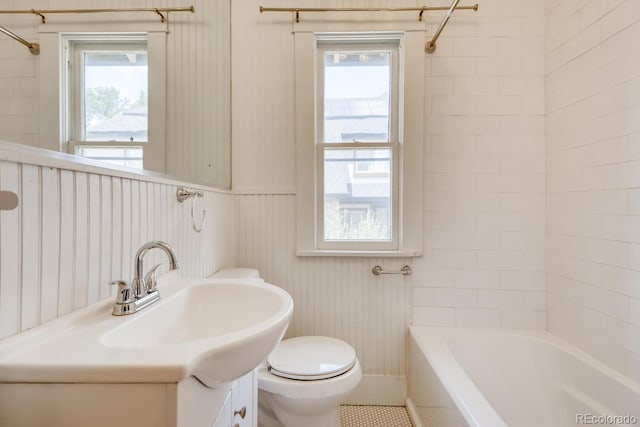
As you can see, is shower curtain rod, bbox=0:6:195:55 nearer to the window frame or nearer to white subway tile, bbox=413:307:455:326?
the window frame

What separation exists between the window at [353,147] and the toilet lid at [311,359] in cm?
50

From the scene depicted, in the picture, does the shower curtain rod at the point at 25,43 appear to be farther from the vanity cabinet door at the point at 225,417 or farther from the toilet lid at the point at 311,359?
the toilet lid at the point at 311,359

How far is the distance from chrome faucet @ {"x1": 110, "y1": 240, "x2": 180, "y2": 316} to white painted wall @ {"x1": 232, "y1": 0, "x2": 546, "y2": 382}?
3.21ft

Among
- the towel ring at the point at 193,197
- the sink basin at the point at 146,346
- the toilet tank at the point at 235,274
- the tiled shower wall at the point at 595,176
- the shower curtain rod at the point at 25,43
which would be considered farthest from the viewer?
the toilet tank at the point at 235,274

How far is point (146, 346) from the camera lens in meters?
0.58

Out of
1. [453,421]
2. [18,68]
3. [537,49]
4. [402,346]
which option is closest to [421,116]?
[537,49]

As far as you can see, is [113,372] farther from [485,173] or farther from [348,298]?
[485,173]

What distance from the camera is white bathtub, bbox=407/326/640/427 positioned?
3.89ft

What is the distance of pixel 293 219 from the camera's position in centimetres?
174

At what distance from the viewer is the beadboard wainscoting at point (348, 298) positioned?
1.71 m

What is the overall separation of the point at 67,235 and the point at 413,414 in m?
1.78

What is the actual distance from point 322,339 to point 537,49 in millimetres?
2088

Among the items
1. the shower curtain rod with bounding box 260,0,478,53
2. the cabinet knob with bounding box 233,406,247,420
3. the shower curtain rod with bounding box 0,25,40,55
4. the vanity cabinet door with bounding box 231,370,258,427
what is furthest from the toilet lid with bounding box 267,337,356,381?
the shower curtain rod with bounding box 260,0,478,53

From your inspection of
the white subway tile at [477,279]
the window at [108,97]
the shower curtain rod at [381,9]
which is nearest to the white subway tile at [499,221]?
the white subway tile at [477,279]
